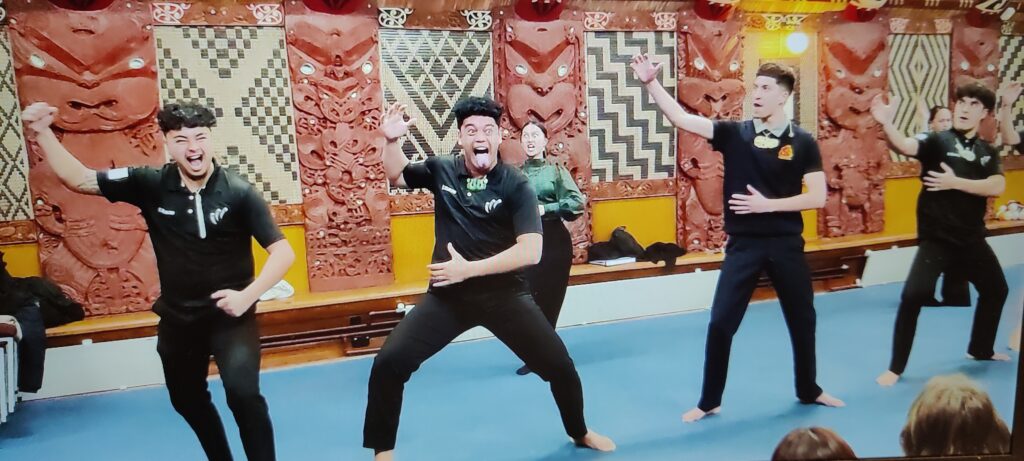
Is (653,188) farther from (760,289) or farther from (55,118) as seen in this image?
(55,118)

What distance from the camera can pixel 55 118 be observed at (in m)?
Result: 1.92

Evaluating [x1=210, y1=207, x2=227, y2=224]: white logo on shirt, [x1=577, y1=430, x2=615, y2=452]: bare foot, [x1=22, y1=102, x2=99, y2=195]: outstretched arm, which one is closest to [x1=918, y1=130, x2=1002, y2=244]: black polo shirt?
[x1=577, y1=430, x2=615, y2=452]: bare foot

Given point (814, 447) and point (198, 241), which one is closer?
point (198, 241)

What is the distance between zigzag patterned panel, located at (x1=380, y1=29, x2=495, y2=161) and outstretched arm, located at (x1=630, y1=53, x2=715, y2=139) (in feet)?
1.78

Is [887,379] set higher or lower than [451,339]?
lower

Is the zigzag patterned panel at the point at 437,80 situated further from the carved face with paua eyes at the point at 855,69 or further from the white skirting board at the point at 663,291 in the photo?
the carved face with paua eyes at the point at 855,69

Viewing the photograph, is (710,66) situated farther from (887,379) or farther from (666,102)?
(887,379)

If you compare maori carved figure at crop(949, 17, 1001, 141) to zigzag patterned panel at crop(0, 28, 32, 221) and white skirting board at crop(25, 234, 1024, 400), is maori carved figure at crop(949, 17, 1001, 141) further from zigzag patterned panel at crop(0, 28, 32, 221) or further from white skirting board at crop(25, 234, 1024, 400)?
zigzag patterned panel at crop(0, 28, 32, 221)

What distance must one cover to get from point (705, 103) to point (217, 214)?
1730mm

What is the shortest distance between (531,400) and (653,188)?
93 centimetres

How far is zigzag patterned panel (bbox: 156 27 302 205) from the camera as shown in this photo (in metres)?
2.04

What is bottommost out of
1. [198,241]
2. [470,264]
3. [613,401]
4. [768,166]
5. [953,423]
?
[953,423]

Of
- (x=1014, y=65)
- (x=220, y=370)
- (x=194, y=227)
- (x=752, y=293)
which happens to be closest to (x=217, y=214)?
(x=194, y=227)

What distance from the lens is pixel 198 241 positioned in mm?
1875
